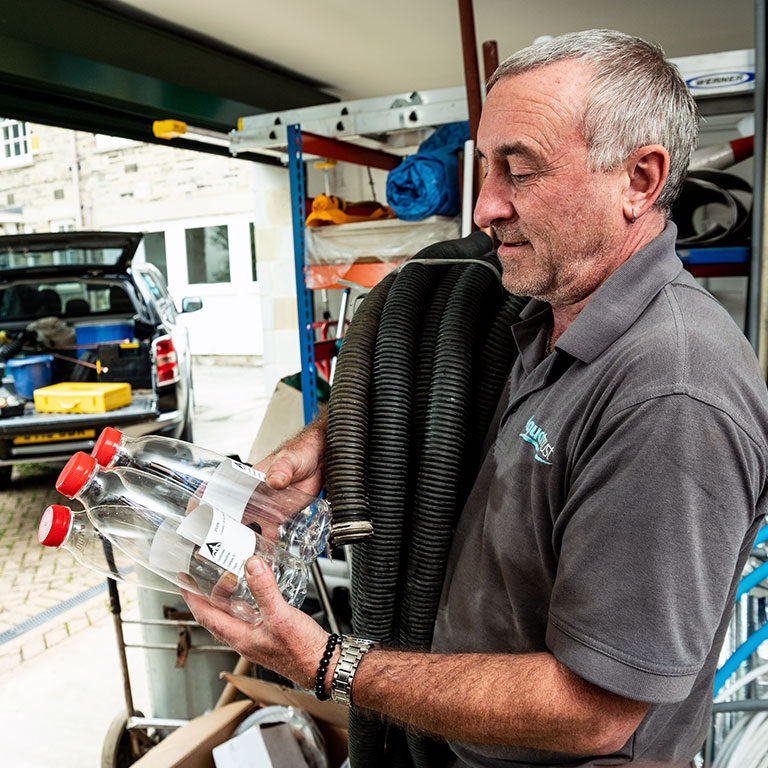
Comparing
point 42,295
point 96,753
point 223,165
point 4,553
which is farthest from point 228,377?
point 96,753

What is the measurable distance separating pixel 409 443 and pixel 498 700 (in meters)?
0.62

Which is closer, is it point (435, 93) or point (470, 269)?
point (470, 269)

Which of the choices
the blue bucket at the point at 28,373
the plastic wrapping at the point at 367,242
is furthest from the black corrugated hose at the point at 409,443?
the blue bucket at the point at 28,373

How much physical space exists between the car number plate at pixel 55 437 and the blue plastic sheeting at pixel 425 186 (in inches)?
129

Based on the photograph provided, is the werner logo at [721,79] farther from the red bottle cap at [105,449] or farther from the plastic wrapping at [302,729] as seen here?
the plastic wrapping at [302,729]

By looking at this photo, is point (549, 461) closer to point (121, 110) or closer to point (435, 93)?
point (435, 93)

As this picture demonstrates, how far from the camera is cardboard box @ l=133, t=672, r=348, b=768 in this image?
1.88 meters

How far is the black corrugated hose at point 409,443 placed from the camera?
→ 1.37 metres

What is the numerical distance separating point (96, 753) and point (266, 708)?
48.1 inches

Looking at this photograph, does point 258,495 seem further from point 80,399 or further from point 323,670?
point 80,399

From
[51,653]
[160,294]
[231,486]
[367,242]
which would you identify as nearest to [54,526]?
[231,486]

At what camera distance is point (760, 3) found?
7.27ft

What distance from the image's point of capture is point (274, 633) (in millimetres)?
1036

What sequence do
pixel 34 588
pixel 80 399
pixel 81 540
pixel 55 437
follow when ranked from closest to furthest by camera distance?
pixel 81 540
pixel 34 588
pixel 55 437
pixel 80 399
